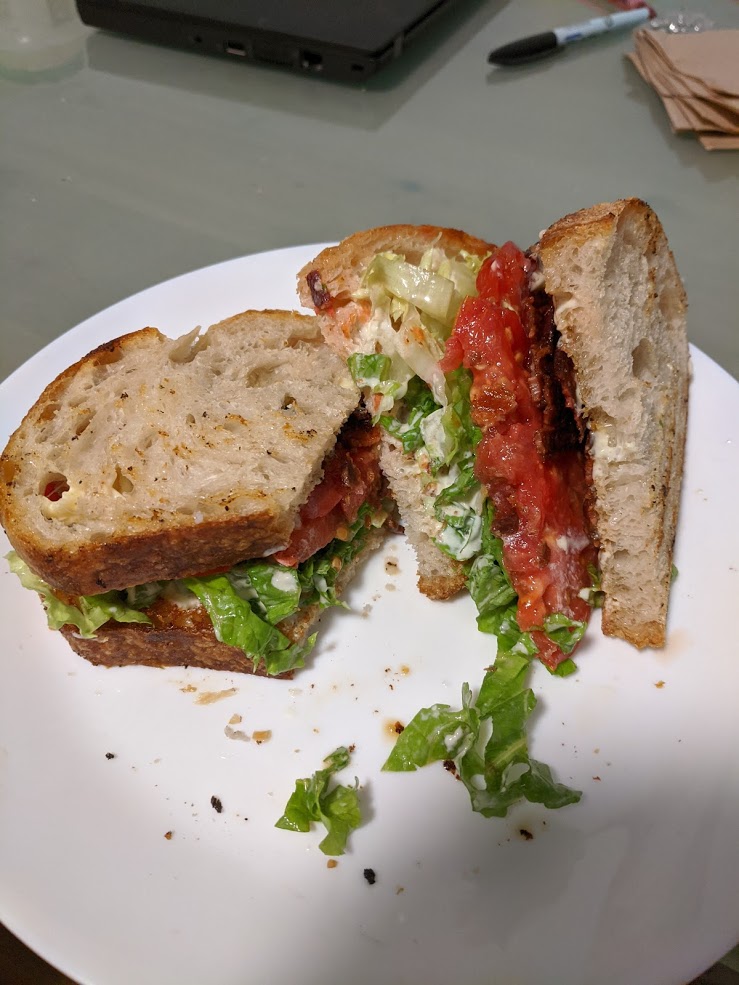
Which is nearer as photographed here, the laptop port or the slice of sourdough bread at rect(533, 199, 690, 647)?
the slice of sourdough bread at rect(533, 199, 690, 647)

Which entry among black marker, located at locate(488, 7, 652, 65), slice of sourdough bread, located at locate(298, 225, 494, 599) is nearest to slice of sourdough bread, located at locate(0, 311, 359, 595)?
slice of sourdough bread, located at locate(298, 225, 494, 599)

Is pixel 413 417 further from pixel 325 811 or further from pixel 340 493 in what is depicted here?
pixel 325 811

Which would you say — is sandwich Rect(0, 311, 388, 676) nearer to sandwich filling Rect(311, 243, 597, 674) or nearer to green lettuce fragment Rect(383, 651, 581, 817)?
sandwich filling Rect(311, 243, 597, 674)

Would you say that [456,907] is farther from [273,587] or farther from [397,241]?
[397,241]

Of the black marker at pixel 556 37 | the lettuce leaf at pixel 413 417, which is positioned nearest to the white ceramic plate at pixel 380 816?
the lettuce leaf at pixel 413 417

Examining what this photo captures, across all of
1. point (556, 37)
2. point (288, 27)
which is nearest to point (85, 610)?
point (288, 27)

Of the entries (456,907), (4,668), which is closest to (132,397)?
(4,668)
